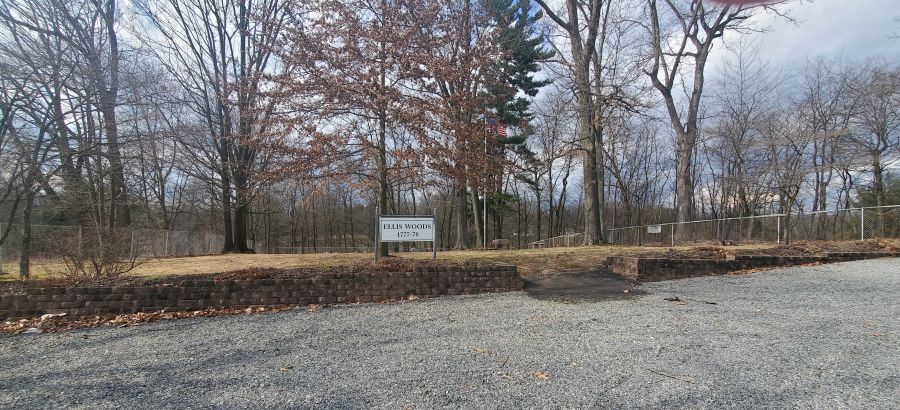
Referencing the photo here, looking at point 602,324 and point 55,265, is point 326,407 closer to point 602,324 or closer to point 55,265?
point 602,324

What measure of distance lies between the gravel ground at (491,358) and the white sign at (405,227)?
103 inches

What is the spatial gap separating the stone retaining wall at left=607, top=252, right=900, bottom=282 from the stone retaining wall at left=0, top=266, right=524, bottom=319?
2.38 meters

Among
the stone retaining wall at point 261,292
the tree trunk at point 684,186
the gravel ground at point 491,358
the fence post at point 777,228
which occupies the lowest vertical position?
the gravel ground at point 491,358

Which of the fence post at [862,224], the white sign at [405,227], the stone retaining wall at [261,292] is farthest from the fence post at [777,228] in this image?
the white sign at [405,227]

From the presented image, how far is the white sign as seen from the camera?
9.09 m

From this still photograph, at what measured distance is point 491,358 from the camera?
13.4 feet

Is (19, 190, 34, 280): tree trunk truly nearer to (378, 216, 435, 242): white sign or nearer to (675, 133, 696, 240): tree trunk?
(378, 216, 435, 242): white sign

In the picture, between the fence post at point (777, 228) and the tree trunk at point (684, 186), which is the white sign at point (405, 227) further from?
the tree trunk at point (684, 186)

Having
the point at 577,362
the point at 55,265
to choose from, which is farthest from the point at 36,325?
the point at 577,362

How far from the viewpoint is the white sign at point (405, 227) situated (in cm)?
909

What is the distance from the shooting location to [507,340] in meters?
4.70

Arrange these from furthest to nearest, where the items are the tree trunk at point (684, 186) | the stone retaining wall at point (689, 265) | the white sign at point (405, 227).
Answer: the tree trunk at point (684, 186) < the white sign at point (405, 227) < the stone retaining wall at point (689, 265)

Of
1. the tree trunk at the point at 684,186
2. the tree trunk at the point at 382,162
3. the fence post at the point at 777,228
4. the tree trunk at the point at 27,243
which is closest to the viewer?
the tree trunk at the point at 27,243

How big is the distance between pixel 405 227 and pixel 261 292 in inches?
126
